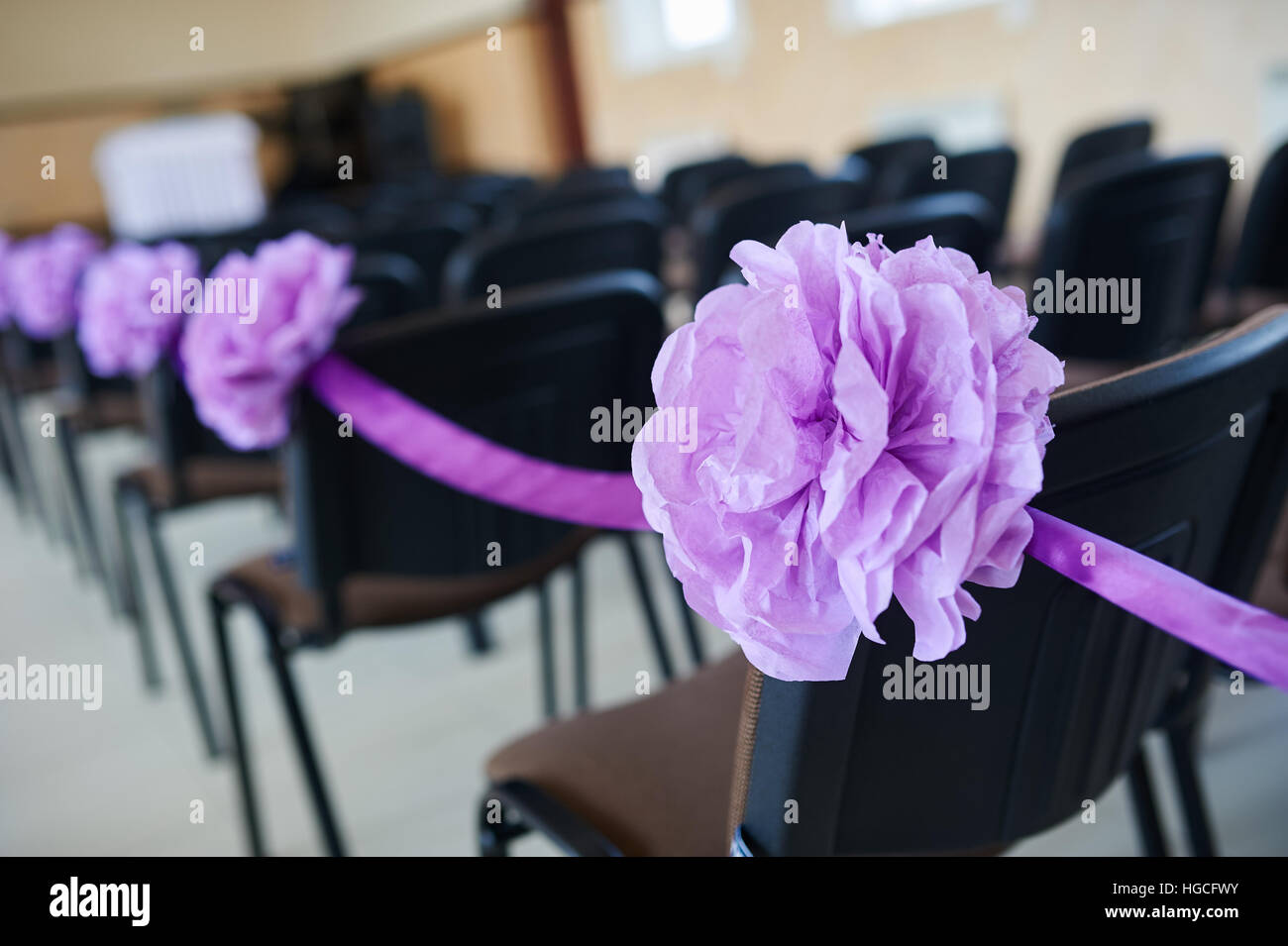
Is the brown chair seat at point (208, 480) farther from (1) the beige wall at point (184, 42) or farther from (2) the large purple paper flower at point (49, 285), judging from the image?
(1) the beige wall at point (184, 42)

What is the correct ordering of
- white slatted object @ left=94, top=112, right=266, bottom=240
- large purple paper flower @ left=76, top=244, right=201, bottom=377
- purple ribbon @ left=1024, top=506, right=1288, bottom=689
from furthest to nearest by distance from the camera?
white slatted object @ left=94, top=112, right=266, bottom=240, large purple paper flower @ left=76, top=244, right=201, bottom=377, purple ribbon @ left=1024, top=506, right=1288, bottom=689

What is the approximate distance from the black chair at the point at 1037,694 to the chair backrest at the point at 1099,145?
277 centimetres

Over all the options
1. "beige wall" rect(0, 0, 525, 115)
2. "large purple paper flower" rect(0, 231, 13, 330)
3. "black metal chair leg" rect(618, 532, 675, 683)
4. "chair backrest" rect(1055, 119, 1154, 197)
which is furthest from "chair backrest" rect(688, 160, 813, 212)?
"beige wall" rect(0, 0, 525, 115)

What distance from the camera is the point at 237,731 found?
170 centimetres

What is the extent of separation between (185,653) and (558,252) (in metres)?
1.16

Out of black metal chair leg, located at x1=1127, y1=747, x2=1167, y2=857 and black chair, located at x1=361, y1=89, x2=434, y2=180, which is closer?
black metal chair leg, located at x1=1127, y1=747, x2=1167, y2=857

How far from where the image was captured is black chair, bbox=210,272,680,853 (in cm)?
133

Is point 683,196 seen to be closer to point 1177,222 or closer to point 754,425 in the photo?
point 1177,222

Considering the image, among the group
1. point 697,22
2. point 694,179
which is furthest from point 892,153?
point 697,22

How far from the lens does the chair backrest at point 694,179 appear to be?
4.14 metres

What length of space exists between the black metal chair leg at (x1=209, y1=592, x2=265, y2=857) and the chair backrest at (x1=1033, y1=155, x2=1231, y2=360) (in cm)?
146

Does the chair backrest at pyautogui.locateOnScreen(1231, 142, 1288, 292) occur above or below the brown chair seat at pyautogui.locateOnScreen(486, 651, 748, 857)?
above

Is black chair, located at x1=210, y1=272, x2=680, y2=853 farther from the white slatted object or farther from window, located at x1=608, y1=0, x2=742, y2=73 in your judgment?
the white slatted object

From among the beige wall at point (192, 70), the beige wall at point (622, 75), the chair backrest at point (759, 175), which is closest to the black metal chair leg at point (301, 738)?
the chair backrest at point (759, 175)
